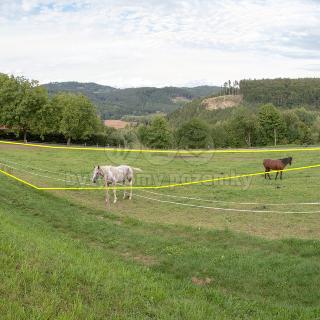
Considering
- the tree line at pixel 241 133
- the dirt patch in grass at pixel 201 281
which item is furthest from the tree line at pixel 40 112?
the dirt patch in grass at pixel 201 281

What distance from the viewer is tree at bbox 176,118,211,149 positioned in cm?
9053

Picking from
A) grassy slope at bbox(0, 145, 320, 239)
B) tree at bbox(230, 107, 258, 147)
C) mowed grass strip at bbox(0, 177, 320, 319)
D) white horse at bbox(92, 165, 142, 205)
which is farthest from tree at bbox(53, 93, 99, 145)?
mowed grass strip at bbox(0, 177, 320, 319)

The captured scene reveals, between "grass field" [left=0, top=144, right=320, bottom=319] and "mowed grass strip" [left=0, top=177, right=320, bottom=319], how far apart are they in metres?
0.03

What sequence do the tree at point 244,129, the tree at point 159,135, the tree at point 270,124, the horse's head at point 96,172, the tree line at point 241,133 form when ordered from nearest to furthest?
the horse's head at point 96,172 < the tree at point 159,135 < the tree line at point 241,133 < the tree at point 270,124 < the tree at point 244,129

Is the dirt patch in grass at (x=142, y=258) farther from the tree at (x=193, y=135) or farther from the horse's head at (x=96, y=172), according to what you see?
the tree at (x=193, y=135)

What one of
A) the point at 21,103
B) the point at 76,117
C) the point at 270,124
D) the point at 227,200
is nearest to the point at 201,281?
the point at 227,200

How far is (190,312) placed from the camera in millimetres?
6988

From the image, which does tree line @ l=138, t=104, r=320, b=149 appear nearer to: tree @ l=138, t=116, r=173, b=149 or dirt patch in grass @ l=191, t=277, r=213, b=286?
tree @ l=138, t=116, r=173, b=149

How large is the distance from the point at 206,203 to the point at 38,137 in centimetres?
5324

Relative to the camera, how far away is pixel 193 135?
93.2 m

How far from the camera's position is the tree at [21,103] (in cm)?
5912

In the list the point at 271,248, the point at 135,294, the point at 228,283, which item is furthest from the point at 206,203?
the point at 135,294

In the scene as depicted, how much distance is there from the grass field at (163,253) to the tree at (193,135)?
6783 cm

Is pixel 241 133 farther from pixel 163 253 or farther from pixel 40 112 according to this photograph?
pixel 163 253
